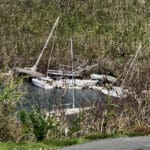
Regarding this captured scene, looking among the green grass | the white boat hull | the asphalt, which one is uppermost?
the asphalt

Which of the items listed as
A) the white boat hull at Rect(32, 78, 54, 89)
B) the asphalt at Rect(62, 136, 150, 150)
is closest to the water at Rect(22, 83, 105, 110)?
the asphalt at Rect(62, 136, 150, 150)

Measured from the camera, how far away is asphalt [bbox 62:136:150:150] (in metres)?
14.3

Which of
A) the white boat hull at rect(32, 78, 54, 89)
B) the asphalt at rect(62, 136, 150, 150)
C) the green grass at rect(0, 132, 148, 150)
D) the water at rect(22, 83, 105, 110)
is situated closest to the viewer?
the asphalt at rect(62, 136, 150, 150)

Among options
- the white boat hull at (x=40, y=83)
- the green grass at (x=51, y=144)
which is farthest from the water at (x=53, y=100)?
the white boat hull at (x=40, y=83)

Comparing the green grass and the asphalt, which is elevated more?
the asphalt

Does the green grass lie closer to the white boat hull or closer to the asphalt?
the asphalt

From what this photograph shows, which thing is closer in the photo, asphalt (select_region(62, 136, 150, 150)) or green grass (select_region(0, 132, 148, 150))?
asphalt (select_region(62, 136, 150, 150))

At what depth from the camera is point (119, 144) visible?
48.2 feet

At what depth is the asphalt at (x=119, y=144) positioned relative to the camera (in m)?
14.3

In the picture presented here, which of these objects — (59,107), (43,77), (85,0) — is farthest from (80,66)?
(59,107)

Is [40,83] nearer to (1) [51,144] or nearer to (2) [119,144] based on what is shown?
(1) [51,144]

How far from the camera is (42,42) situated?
212 feet

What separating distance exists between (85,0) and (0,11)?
12.9 meters

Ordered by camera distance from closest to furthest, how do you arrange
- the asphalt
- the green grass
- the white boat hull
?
the asphalt → the green grass → the white boat hull
